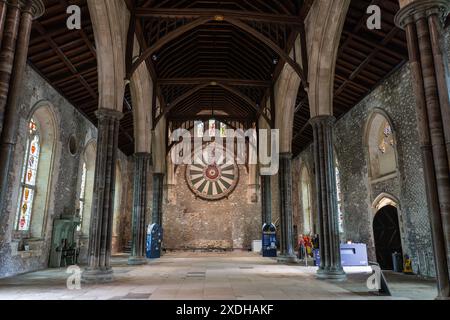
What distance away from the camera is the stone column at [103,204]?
6.93 metres

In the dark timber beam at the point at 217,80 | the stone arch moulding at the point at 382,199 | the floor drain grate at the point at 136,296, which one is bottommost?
the floor drain grate at the point at 136,296

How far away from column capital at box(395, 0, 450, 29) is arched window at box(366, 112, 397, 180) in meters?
5.87

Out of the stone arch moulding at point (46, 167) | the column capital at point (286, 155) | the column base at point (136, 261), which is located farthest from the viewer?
the column capital at point (286, 155)

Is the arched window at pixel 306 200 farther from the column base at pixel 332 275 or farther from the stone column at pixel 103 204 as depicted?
the stone column at pixel 103 204

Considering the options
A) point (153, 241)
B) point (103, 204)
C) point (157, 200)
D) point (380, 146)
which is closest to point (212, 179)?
point (157, 200)

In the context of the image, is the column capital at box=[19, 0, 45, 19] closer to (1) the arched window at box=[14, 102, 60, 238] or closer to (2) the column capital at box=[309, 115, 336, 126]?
(1) the arched window at box=[14, 102, 60, 238]

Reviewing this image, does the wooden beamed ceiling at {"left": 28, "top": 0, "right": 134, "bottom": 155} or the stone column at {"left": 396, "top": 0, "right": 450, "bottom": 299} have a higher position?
the wooden beamed ceiling at {"left": 28, "top": 0, "right": 134, "bottom": 155}

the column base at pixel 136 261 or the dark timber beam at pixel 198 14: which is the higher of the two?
the dark timber beam at pixel 198 14

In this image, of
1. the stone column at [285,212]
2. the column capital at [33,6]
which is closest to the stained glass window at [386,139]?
the stone column at [285,212]

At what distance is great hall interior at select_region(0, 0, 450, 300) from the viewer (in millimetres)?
4520

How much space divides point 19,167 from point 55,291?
436cm

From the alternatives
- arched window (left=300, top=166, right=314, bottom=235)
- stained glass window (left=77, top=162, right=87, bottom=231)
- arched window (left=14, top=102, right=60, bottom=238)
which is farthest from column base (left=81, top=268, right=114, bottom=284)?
A: arched window (left=300, top=166, right=314, bottom=235)

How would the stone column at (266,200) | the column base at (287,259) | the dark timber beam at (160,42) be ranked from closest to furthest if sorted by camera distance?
1. the dark timber beam at (160,42)
2. the column base at (287,259)
3. the stone column at (266,200)

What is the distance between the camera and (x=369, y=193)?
11.0 meters
